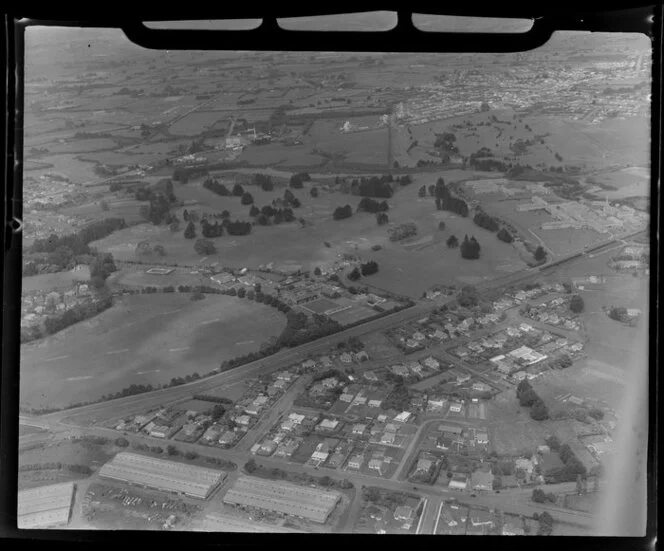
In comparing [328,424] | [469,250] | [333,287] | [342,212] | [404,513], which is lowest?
[404,513]

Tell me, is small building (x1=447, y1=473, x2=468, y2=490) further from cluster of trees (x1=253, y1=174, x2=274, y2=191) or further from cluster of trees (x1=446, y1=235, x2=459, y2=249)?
cluster of trees (x1=253, y1=174, x2=274, y2=191)

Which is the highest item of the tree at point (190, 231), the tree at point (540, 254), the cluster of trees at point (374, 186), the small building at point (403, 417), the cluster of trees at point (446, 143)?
the cluster of trees at point (446, 143)

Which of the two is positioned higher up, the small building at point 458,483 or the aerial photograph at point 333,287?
the aerial photograph at point 333,287

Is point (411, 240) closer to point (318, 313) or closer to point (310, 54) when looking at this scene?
point (318, 313)

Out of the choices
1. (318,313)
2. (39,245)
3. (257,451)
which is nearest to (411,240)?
(318,313)

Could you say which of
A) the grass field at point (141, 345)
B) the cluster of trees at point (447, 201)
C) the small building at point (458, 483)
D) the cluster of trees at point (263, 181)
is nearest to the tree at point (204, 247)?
the grass field at point (141, 345)

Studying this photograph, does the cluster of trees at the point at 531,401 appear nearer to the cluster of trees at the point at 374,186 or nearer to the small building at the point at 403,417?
the small building at the point at 403,417

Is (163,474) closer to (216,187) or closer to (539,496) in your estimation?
(216,187)

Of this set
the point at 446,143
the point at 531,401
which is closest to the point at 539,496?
the point at 531,401

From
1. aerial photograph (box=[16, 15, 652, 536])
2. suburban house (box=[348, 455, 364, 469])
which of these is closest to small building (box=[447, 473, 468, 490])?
aerial photograph (box=[16, 15, 652, 536])
